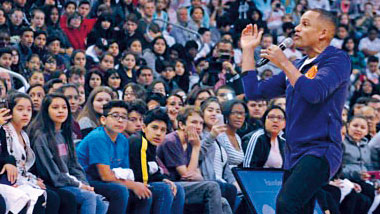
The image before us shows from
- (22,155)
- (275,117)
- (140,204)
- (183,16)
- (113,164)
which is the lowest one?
(140,204)

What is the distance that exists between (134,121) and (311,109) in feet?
12.0

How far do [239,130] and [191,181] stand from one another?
1910 millimetres

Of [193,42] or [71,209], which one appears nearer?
[71,209]

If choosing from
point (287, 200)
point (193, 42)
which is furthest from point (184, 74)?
point (287, 200)

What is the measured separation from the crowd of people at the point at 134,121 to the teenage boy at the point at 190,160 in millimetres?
12

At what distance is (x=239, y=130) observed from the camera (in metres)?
10.3

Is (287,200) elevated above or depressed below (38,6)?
below

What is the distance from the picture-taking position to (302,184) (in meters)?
5.08

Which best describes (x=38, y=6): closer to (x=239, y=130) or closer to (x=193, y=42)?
(x=193, y=42)

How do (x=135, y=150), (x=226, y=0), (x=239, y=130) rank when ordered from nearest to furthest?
1. (x=135, y=150)
2. (x=239, y=130)
3. (x=226, y=0)

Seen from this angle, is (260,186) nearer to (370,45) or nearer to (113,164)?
(113,164)

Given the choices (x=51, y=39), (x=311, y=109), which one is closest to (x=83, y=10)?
(x=51, y=39)

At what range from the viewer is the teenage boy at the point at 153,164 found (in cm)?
795

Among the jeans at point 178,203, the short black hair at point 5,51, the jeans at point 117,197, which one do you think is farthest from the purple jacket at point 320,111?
the short black hair at point 5,51
